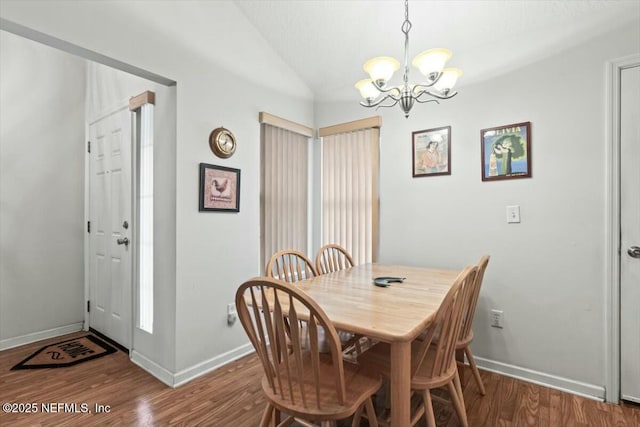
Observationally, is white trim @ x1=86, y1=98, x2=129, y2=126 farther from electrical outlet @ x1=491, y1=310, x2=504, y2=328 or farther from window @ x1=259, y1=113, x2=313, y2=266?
electrical outlet @ x1=491, y1=310, x2=504, y2=328

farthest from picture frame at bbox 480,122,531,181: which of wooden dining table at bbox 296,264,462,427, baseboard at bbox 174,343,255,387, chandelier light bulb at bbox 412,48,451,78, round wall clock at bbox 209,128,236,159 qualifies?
baseboard at bbox 174,343,255,387

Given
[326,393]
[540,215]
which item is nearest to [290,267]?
[326,393]

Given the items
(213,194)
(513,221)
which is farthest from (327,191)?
(513,221)

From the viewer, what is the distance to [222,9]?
2404 mm

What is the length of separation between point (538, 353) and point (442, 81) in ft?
6.19

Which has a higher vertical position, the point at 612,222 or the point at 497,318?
the point at 612,222

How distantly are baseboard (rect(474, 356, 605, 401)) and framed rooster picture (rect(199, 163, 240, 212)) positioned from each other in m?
2.20

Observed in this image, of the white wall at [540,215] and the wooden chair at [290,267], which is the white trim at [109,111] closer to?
the wooden chair at [290,267]

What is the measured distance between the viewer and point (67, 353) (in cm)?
256

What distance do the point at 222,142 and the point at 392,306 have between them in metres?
1.72

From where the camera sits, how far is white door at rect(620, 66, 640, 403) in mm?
1815

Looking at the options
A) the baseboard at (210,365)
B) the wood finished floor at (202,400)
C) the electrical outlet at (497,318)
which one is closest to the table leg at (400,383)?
the wood finished floor at (202,400)

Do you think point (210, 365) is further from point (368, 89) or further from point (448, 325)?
point (368, 89)

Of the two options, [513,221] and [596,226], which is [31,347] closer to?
[513,221]
